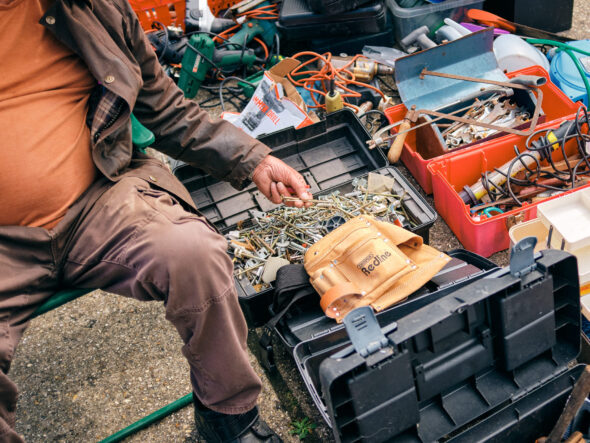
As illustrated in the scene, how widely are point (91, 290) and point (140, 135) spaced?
549 millimetres

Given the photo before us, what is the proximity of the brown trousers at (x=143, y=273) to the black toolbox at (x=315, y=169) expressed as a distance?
0.86 meters

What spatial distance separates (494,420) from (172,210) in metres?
1.11

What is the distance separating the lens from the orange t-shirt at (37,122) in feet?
5.36

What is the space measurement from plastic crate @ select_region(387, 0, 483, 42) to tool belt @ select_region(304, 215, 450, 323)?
1950 mm

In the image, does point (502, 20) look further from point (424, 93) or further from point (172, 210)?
point (172, 210)

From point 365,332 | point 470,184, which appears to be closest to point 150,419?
point 365,332

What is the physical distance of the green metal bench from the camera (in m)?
1.64

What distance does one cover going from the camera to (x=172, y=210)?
5.45 ft

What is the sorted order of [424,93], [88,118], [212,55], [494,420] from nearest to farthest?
[494,420]
[88,118]
[424,93]
[212,55]

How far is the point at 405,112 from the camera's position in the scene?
9.77 feet

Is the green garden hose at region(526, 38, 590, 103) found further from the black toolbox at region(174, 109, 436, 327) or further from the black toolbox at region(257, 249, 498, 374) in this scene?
the black toolbox at region(257, 249, 498, 374)

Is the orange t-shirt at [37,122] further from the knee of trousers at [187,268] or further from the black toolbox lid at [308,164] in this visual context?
the black toolbox lid at [308,164]

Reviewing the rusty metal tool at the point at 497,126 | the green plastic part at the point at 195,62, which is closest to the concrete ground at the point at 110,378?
the rusty metal tool at the point at 497,126

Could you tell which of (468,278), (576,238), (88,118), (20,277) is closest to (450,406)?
(468,278)
